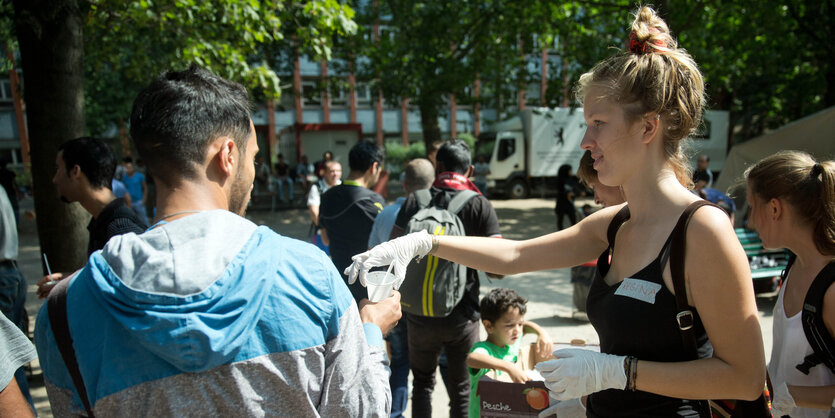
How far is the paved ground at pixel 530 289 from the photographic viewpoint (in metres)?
4.52

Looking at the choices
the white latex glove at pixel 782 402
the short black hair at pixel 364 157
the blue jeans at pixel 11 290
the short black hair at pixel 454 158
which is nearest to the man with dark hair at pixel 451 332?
the short black hair at pixel 454 158

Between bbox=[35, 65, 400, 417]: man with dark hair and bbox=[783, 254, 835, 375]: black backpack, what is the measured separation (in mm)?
1568

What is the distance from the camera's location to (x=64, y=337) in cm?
109

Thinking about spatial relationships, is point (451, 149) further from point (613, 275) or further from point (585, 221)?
point (613, 275)

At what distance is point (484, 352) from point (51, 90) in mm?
3893

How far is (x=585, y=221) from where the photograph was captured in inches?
75.6

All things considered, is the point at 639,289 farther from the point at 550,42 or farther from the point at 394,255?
the point at 550,42

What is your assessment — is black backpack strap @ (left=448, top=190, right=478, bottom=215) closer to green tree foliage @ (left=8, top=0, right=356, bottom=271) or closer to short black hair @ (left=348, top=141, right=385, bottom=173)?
short black hair @ (left=348, top=141, right=385, bottom=173)

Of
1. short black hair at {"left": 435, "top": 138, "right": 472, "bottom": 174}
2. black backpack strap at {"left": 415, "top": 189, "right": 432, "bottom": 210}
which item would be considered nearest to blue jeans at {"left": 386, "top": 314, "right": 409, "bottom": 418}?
black backpack strap at {"left": 415, "top": 189, "right": 432, "bottom": 210}

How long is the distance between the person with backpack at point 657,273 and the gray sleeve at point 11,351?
161cm

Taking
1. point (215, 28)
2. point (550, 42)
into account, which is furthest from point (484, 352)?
point (550, 42)

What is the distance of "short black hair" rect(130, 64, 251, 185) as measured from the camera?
116 centimetres

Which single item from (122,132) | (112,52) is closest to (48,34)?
(112,52)

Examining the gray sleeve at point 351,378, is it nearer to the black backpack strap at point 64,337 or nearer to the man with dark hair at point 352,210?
the black backpack strap at point 64,337
